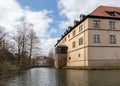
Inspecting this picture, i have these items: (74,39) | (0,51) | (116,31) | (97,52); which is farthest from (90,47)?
(0,51)

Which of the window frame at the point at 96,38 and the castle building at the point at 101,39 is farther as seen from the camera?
the window frame at the point at 96,38

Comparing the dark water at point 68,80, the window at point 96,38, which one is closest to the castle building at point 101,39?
the window at point 96,38

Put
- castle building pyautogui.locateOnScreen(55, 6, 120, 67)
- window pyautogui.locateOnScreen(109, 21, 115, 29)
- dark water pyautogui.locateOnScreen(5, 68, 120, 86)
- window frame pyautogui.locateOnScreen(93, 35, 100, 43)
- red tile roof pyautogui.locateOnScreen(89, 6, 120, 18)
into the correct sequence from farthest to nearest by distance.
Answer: window pyautogui.locateOnScreen(109, 21, 115, 29) → red tile roof pyautogui.locateOnScreen(89, 6, 120, 18) → window frame pyautogui.locateOnScreen(93, 35, 100, 43) → castle building pyautogui.locateOnScreen(55, 6, 120, 67) → dark water pyautogui.locateOnScreen(5, 68, 120, 86)

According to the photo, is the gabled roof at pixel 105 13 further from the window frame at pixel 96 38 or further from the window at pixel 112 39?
the window frame at pixel 96 38

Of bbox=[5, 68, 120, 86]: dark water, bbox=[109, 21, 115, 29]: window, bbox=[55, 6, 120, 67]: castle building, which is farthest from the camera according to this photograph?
bbox=[109, 21, 115, 29]: window

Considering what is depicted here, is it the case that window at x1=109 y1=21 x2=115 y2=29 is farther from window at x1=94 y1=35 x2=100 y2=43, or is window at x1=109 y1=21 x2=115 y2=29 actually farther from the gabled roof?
window at x1=94 y1=35 x2=100 y2=43

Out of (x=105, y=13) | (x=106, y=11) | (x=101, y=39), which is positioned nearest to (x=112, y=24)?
(x=105, y=13)

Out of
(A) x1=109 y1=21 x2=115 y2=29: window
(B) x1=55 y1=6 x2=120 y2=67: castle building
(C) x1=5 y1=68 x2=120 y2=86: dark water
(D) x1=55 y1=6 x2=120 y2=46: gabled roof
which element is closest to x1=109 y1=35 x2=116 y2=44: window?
(B) x1=55 y1=6 x2=120 y2=67: castle building

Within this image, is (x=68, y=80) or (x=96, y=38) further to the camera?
(x=96, y=38)

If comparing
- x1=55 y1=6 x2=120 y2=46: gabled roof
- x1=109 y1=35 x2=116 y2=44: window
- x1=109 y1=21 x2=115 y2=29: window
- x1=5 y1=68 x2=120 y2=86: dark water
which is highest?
x1=55 y1=6 x2=120 y2=46: gabled roof

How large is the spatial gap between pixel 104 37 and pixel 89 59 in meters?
5.74

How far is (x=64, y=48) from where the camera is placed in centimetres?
6762

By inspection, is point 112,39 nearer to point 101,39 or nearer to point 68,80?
point 101,39

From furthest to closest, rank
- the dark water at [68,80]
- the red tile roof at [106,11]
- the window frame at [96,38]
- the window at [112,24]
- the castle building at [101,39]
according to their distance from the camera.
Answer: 1. the window at [112,24]
2. the red tile roof at [106,11]
3. the window frame at [96,38]
4. the castle building at [101,39]
5. the dark water at [68,80]
